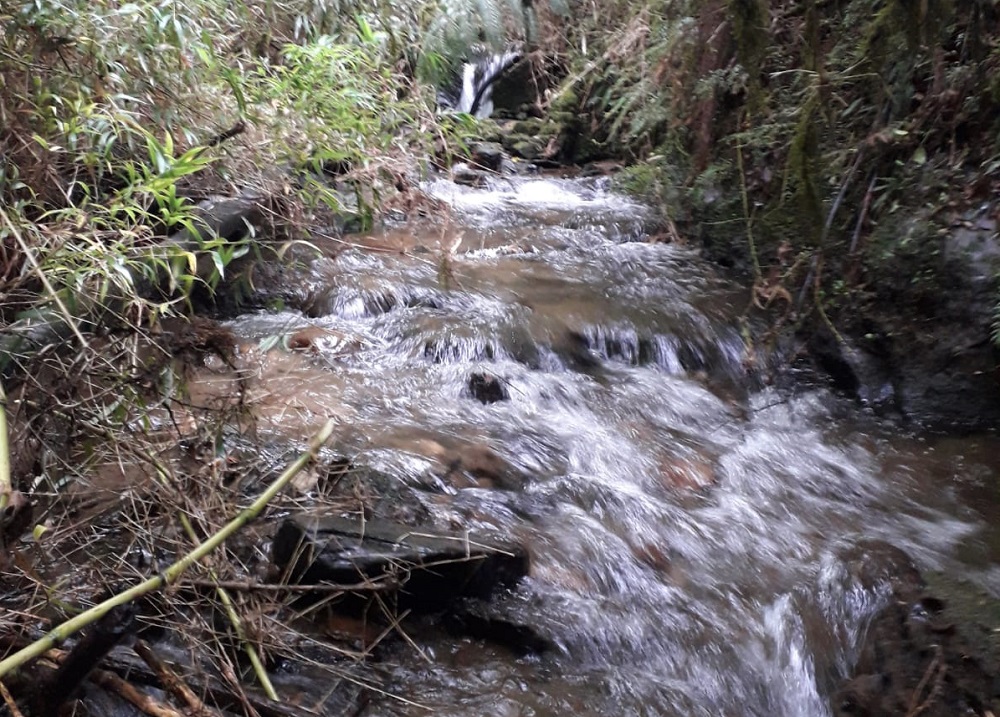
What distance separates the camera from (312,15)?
202 inches

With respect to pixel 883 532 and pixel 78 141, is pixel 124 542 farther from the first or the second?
pixel 883 532

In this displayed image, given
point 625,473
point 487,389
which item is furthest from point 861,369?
point 487,389

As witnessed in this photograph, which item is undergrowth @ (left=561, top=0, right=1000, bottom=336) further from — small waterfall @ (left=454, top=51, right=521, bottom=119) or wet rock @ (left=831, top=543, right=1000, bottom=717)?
small waterfall @ (left=454, top=51, right=521, bottom=119)

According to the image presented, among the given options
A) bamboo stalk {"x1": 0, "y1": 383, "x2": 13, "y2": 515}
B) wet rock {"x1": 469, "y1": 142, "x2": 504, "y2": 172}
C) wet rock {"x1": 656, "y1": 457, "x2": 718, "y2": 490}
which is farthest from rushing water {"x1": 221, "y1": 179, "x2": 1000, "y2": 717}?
wet rock {"x1": 469, "y1": 142, "x2": 504, "y2": 172}

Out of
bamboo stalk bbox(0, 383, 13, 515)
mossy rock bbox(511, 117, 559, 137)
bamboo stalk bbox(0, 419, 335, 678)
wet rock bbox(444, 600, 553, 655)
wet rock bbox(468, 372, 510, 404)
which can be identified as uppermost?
mossy rock bbox(511, 117, 559, 137)

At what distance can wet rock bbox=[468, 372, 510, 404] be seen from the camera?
3.93 meters

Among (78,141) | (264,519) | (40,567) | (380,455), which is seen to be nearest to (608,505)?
(380,455)

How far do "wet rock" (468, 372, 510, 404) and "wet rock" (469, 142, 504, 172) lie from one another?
500 cm

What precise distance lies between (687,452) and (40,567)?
267 centimetres

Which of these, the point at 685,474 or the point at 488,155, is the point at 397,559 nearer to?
the point at 685,474

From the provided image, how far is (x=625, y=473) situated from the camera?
3.43 metres

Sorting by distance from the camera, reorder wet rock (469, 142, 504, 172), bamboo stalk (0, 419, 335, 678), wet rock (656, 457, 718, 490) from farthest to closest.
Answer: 1. wet rock (469, 142, 504, 172)
2. wet rock (656, 457, 718, 490)
3. bamboo stalk (0, 419, 335, 678)

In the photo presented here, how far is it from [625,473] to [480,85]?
27.2 feet

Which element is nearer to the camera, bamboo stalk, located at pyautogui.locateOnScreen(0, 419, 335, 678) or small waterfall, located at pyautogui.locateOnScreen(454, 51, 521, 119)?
bamboo stalk, located at pyautogui.locateOnScreen(0, 419, 335, 678)
